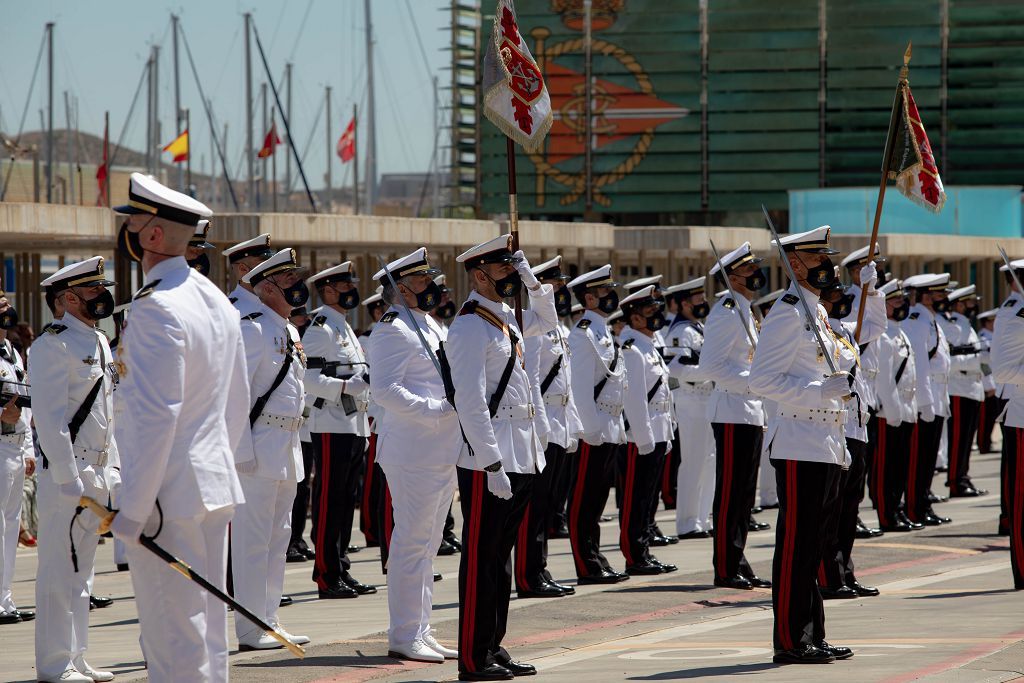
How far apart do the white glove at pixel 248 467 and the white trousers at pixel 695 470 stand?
18.6 feet

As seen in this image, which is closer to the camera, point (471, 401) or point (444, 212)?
point (471, 401)

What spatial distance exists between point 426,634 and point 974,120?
54053 mm

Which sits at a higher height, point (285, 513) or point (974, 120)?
point (974, 120)

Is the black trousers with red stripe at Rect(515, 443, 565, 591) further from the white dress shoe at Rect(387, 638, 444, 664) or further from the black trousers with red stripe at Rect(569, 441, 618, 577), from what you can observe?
the white dress shoe at Rect(387, 638, 444, 664)

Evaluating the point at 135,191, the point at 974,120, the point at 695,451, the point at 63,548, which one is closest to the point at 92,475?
the point at 63,548

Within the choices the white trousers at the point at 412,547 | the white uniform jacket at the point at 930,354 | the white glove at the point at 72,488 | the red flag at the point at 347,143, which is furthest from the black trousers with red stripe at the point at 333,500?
the red flag at the point at 347,143

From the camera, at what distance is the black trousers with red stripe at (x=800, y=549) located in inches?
309

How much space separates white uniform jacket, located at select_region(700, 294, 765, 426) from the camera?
11422 millimetres

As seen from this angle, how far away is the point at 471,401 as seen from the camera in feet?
25.3

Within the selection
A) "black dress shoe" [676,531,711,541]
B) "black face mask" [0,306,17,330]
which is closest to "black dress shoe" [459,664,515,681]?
"black face mask" [0,306,17,330]

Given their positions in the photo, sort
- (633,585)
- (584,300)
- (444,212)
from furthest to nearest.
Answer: (444,212)
(584,300)
(633,585)

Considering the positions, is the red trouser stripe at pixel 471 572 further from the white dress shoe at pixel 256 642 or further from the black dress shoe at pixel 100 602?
the black dress shoe at pixel 100 602

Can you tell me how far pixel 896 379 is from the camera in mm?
14445

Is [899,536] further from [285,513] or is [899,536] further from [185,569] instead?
[185,569]
